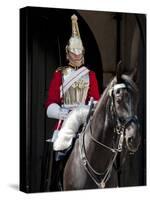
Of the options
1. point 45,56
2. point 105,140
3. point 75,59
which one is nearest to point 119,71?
point 75,59

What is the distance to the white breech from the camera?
6.95 m

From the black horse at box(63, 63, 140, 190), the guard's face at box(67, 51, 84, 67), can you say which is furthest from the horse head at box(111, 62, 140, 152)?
the guard's face at box(67, 51, 84, 67)

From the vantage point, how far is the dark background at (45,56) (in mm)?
6770

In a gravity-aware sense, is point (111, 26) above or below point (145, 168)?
above

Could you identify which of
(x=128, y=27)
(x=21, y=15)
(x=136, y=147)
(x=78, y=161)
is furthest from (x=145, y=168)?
(x=21, y=15)

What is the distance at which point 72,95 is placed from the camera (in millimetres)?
6996

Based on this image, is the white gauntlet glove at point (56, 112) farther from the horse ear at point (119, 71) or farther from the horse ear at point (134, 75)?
the horse ear at point (134, 75)

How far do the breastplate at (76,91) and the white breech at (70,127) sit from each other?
8cm

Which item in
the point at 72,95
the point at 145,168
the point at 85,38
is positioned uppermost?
the point at 85,38

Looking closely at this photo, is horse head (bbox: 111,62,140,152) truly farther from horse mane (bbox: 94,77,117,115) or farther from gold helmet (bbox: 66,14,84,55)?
gold helmet (bbox: 66,14,84,55)

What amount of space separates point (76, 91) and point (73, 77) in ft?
0.43

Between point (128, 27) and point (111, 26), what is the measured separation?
0.20 metres

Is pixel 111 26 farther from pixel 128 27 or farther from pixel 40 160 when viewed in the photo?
pixel 40 160

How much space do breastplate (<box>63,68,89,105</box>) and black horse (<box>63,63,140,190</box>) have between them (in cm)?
18
